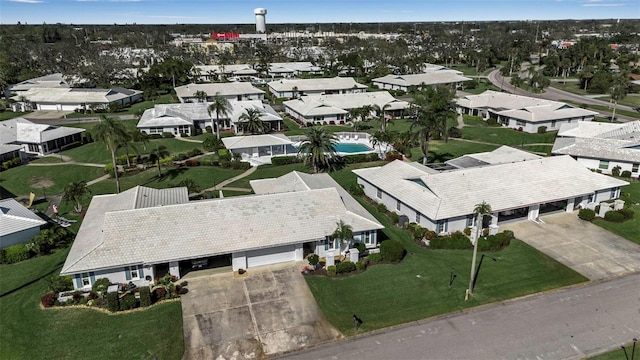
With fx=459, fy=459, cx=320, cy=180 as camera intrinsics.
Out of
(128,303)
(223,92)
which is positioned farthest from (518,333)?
(223,92)

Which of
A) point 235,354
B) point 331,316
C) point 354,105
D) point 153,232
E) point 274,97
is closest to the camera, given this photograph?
point 235,354

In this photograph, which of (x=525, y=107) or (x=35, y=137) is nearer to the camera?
(x=35, y=137)

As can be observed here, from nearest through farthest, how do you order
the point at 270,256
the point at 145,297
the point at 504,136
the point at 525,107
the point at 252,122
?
the point at 145,297 → the point at 270,256 → the point at 252,122 → the point at 504,136 → the point at 525,107

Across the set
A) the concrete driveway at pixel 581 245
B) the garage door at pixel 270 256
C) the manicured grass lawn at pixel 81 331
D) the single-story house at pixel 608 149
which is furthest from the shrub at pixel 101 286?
the single-story house at pixel 608 149

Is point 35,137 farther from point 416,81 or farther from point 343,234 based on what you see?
point 416,81

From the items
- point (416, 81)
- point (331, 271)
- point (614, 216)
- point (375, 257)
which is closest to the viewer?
point (331, 271)

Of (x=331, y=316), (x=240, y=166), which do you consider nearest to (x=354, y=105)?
(x=240, y=166)

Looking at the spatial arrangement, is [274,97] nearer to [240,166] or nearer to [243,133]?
[243,133]
